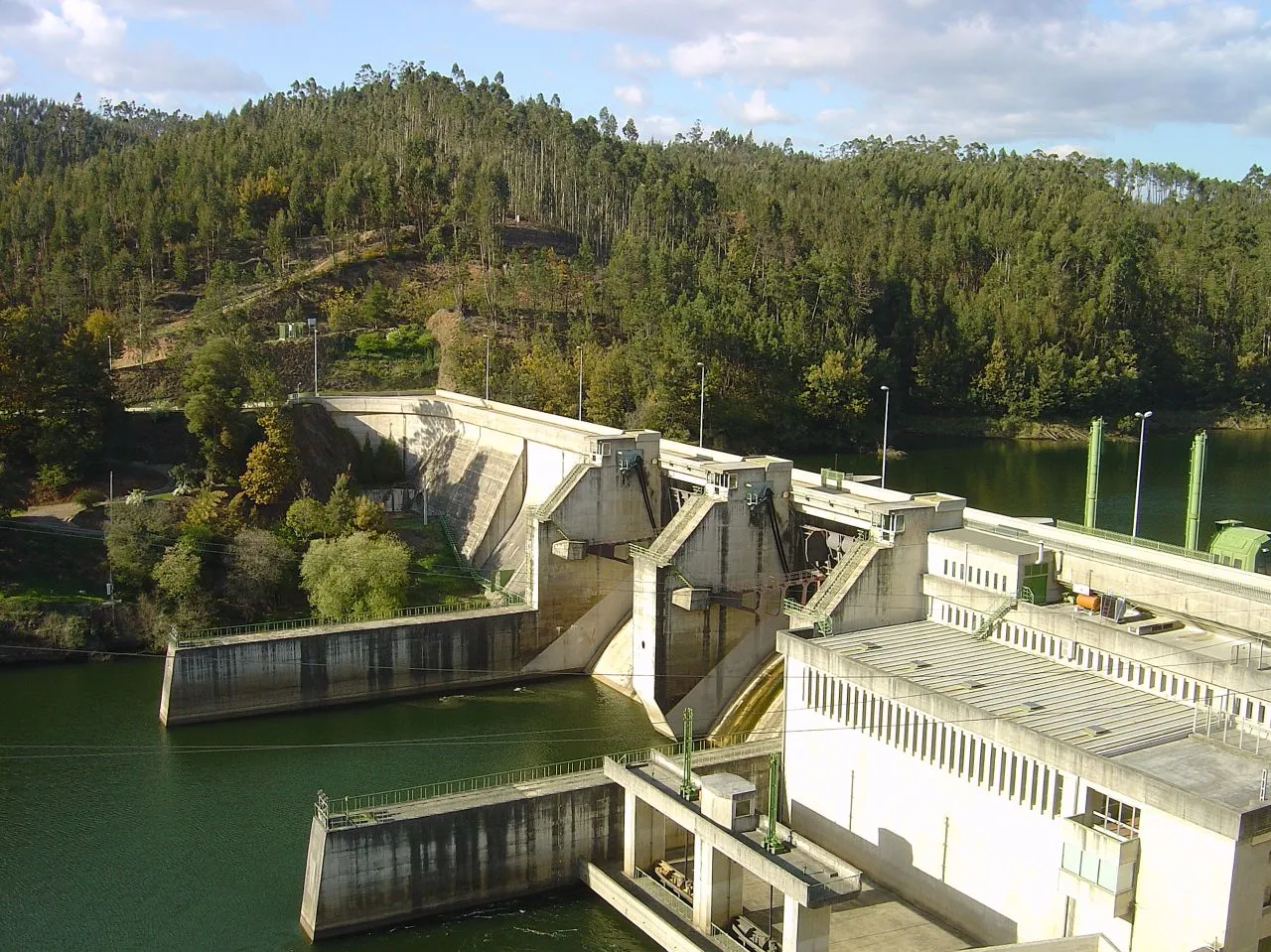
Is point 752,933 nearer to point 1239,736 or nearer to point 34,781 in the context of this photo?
point 1239,736

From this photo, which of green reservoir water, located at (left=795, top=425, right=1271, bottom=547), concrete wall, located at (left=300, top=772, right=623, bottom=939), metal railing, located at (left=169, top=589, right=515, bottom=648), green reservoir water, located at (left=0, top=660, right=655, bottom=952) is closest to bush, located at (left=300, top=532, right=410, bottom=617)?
metal railing, located at (left=169, top=589, right=515, bottom=648)

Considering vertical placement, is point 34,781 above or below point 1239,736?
below

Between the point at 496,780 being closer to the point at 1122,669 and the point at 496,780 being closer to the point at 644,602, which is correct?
the point at 644,602

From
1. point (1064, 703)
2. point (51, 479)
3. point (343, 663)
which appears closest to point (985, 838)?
point (1064, 703)

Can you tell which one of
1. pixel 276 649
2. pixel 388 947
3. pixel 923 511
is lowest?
pixel 388 947

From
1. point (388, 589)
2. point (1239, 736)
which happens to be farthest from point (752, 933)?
point (388, 589)

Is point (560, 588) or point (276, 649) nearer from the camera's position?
point (276, 649)

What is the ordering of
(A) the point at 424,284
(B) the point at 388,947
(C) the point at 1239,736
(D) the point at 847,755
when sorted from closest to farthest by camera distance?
(C) the point at 1239,736, (B) the point at 388,947, (D) the point at 847,755, (A) the point at 424,284
